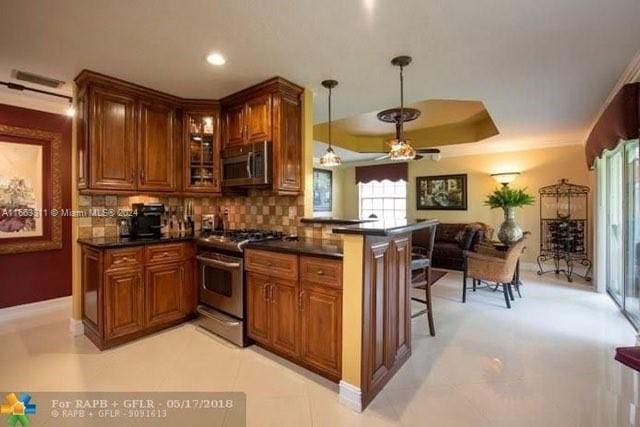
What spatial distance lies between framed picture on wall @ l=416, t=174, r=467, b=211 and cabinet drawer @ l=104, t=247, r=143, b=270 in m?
5.74

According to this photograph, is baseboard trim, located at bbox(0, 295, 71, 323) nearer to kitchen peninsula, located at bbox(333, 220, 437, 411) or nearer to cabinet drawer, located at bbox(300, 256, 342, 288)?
cabinet drawer, located at bbox(300, 256, 342, 288)

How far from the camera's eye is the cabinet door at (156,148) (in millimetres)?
3080

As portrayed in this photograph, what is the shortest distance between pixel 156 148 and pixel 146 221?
0.77 m

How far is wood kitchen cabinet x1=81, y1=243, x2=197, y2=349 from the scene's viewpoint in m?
2.61

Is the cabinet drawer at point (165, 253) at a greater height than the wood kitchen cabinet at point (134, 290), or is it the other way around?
the cabinet drawer at point (165, 253)

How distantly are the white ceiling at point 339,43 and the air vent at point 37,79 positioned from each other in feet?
0.28

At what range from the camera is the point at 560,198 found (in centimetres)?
546

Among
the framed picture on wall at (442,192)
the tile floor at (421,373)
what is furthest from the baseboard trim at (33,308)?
the framed picture on wall at (442,192)

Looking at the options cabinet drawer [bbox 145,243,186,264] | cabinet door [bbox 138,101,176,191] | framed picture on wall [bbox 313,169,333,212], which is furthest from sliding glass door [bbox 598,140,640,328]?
framed picture on wall [bbox 313,169,333,212]

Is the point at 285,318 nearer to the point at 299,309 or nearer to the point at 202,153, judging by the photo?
the point at 299,309

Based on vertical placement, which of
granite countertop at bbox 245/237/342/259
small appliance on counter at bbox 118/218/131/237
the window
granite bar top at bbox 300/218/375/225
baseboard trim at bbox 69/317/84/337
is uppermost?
the window

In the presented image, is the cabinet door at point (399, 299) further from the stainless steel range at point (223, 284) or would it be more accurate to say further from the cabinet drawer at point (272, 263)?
the stainless steel range at point (223, 284)

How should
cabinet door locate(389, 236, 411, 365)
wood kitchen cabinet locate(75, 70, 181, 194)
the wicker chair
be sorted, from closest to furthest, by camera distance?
cabinet door locate(389, 236, 411, 365)
wood kitchen cabinet locate(75, 70, 181, 194)
the wicker chair

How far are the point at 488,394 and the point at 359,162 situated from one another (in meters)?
6.36
